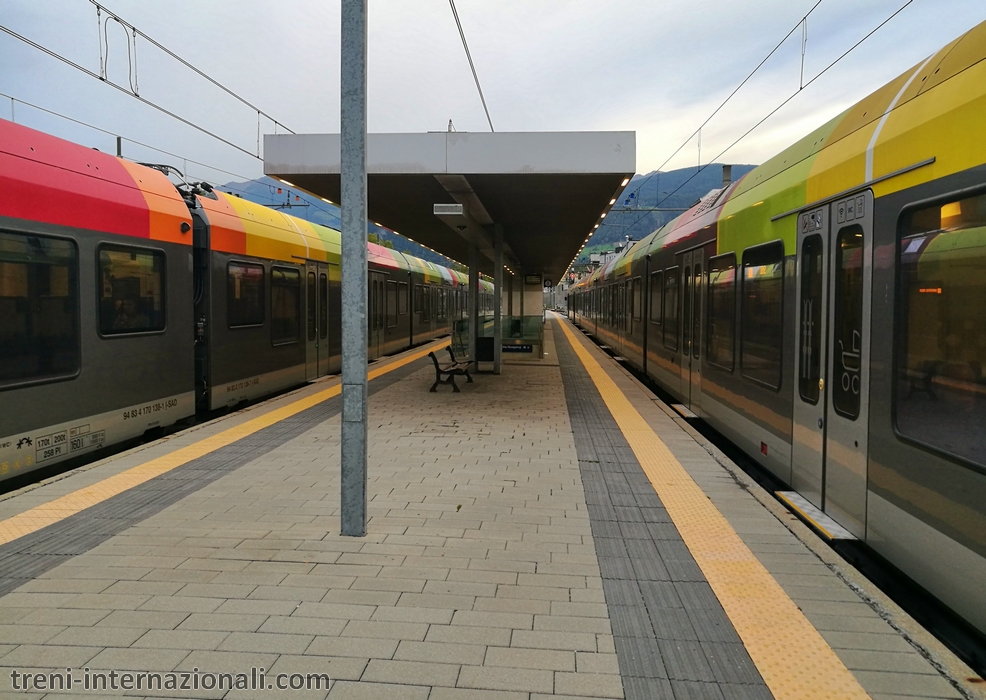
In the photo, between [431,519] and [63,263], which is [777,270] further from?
[63,263]

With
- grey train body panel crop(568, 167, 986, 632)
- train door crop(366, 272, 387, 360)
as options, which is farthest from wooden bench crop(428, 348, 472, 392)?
grey train body panel crop(568, 167, 986, 632)

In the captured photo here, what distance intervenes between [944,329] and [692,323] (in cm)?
593

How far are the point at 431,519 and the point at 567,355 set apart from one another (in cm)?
1589

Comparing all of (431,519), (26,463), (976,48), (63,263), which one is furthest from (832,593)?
(63,263)

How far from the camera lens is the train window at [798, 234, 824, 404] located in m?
5.05

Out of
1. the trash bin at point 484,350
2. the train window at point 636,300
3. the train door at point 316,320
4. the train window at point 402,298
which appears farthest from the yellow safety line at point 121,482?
the train window at point 402,298

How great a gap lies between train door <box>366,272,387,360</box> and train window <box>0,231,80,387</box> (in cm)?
1085

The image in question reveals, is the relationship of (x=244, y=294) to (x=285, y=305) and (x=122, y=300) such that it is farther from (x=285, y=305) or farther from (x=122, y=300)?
(x=122, y=300)

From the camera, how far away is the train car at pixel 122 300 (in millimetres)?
5668

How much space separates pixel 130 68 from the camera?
26.8 ft

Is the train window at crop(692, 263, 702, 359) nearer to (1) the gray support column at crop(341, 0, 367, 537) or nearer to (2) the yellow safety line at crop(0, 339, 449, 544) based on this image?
(2) the yellow safety line at crop(0, 339, 449, 544)

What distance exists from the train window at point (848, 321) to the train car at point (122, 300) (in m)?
6.47

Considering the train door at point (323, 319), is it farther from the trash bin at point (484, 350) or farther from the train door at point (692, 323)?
the train door at point (692, 323)

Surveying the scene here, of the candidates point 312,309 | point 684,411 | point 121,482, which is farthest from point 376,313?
point 121,482
